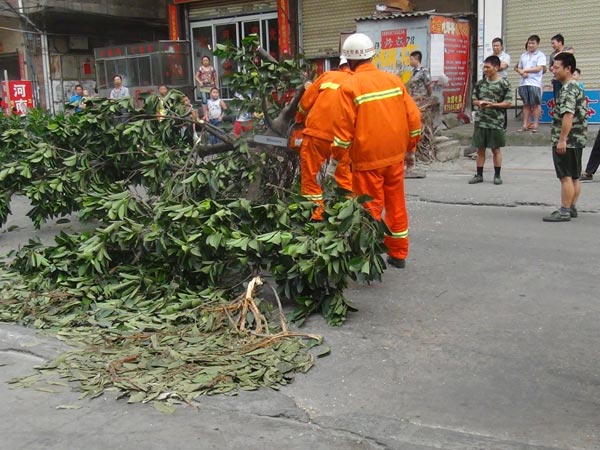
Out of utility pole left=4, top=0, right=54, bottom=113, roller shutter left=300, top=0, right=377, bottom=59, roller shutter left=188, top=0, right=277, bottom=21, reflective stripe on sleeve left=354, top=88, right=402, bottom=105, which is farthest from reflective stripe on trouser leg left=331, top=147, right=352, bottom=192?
utility pole left=4, top=0, right=54, bottom=113

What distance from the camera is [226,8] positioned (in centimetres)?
1986

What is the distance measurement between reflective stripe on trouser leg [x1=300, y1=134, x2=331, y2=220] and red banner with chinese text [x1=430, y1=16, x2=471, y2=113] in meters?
9.16

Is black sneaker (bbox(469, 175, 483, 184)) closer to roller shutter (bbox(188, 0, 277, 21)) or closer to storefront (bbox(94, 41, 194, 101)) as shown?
roller shutter (bbox(188, 0, 277, 21))

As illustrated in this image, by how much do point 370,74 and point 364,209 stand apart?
1188mm

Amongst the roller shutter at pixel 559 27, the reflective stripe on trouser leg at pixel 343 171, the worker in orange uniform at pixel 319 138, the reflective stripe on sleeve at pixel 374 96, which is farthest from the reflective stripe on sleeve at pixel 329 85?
the roller shutter at pixel 559 27

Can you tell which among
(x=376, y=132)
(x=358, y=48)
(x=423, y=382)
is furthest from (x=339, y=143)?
(x=423, y=382)

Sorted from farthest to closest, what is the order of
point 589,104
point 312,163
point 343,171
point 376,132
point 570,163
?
point 589,104 → point 570,163 → point 343,171 → point 312,163 → point 376,132

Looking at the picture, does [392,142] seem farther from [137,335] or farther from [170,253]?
[137,335]

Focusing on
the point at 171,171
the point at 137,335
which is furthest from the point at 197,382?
the point at 171,171

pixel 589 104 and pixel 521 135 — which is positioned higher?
pixel 589 104

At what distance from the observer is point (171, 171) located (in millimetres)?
6898

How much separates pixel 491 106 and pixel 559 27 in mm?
5869

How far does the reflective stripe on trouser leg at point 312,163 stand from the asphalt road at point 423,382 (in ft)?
2.89

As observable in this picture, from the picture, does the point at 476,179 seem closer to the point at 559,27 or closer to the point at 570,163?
the point at 570,163
